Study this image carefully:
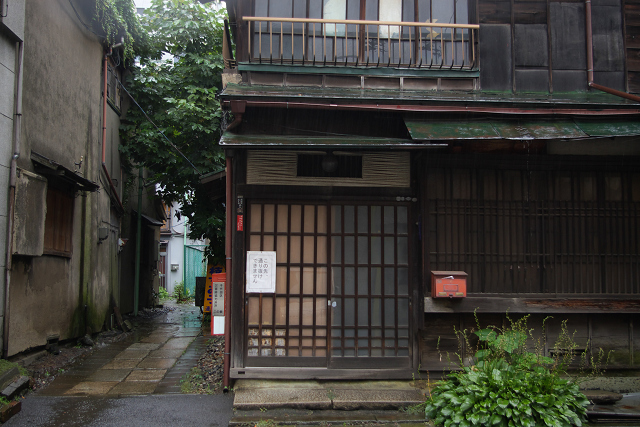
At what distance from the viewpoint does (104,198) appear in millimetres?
13609

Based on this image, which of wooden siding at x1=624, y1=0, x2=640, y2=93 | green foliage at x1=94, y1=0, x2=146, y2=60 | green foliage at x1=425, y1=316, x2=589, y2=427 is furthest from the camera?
green foliage at x1=94, y1=0, x2=146, y2=60

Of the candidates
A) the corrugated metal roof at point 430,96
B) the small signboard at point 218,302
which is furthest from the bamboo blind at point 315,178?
the small signboard at point 218,302

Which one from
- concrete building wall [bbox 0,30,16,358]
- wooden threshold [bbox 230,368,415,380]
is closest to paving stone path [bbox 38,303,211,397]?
wooden threshold [bbox 230,368,415,380]

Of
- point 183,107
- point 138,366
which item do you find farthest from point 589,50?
point 138,366

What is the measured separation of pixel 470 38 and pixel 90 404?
880 centimetres

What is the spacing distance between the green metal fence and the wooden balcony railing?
2159 cm

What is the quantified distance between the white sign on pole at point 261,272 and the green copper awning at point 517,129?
3.10 metres

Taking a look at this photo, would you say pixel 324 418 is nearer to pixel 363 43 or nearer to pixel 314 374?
pixel 314 374

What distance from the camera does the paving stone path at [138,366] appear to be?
26.4 ft

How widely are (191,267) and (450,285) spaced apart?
2407 cm

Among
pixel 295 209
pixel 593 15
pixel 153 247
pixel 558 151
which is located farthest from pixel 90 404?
pixel 153 247

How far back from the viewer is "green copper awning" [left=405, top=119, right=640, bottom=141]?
7234 millimetres

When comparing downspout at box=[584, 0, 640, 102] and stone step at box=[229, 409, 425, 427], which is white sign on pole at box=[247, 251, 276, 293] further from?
downspout at box=[584, 0, 640, 102]

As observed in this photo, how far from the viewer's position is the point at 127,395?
25.2ft
